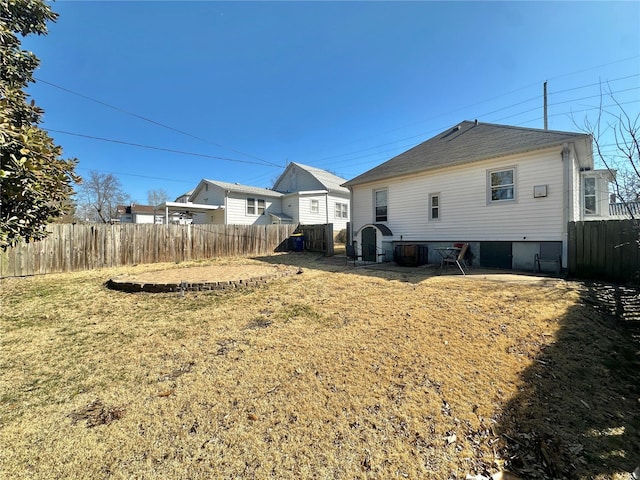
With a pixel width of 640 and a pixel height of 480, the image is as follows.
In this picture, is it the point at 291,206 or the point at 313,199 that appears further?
the point at 313,199

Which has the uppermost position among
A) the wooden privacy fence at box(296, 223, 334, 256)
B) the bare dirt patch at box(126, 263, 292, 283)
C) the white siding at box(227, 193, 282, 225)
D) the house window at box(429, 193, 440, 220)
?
the white siding at box(227, 193, 282, 225)

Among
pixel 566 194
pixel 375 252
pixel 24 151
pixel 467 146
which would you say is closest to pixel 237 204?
pixel 375 252

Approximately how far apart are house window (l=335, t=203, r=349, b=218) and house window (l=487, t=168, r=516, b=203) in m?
14.1

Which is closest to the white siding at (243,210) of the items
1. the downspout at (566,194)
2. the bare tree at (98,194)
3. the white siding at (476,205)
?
the white siding at (476,205)

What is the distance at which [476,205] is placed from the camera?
31.9 ft

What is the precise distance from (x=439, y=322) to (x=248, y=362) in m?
2.89

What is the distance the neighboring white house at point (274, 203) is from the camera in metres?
19.4

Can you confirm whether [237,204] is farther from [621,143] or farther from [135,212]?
[135,212]

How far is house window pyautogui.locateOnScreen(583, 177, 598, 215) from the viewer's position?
12.5 meters

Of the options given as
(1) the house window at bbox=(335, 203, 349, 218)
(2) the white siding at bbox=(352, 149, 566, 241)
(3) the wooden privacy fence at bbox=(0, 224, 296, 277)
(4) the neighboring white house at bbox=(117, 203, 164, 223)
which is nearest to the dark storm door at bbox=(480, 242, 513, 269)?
(2) the white siding at bbox=(352, 149, 566, 241)

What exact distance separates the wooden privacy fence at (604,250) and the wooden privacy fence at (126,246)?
Result: 12.9 meters

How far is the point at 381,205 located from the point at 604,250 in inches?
297

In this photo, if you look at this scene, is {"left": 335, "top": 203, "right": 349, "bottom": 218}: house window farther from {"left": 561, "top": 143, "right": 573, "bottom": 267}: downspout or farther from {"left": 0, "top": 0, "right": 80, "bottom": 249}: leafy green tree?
{"left": 0, "top": 0, "right": 80, "bottom": 249}: leafy green tree

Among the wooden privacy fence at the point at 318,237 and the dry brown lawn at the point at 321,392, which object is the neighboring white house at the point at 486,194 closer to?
the wooden privacy fence at the point at 318,237
